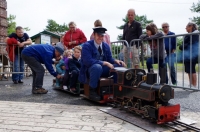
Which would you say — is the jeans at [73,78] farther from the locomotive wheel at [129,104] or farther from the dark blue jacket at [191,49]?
the dark blue jacket at [191,49]

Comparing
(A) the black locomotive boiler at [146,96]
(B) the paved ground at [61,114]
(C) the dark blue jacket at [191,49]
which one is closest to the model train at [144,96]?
(A) the black locomotive boiler at [146,96]

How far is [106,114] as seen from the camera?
405cm

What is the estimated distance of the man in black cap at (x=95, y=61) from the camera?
4750mm

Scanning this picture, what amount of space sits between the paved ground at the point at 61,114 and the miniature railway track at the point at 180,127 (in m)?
0.24

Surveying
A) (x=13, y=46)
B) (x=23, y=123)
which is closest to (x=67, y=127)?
(x=23, y=123)

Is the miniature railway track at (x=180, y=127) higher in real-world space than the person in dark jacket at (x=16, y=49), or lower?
lower

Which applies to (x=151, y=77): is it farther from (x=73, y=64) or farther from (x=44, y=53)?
(x=44, y=53)

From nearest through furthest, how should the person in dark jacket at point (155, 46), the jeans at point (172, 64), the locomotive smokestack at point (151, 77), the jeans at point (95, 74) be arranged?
1. the locomotive smokestack at point (151, 77)
2. the jeans at point (95, 74)
3. the person in dark jacket at point (155, 46)
4. the jeans at point (172, 64)

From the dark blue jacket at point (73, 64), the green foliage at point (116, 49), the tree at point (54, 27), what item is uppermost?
the tree at point (54, 27)

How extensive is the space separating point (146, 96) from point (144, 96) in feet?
0.17

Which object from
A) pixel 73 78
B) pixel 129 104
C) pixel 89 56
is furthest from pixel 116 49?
pixel 129 104

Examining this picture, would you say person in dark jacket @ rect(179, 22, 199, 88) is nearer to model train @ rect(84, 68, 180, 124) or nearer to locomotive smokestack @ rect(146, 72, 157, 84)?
model train @ rect(84, 68, 180, 124)

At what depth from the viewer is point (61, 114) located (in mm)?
3982

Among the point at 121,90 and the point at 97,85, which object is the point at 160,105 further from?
the point at 97,85
